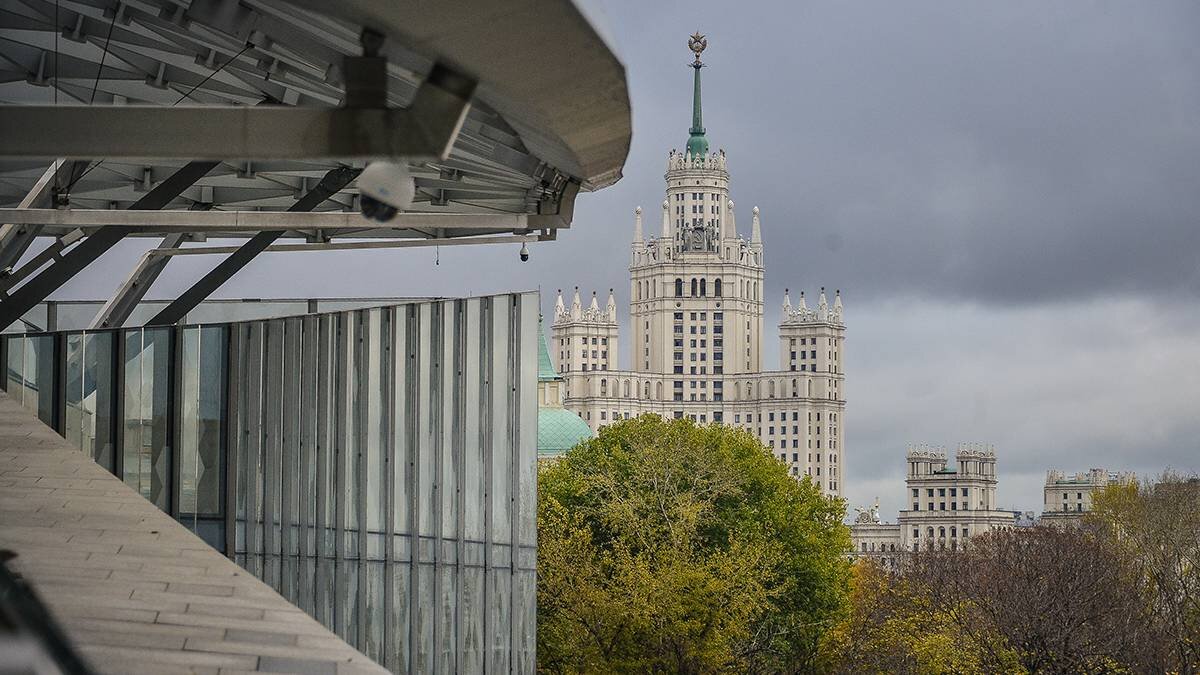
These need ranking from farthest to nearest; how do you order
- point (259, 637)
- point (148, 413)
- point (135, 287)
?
point (135, 287), point (148, 413), point (259, 637)

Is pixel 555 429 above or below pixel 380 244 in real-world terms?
below

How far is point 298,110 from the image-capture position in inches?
270

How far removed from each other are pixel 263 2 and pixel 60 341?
1164 cm

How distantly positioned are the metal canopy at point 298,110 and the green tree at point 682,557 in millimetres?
26734

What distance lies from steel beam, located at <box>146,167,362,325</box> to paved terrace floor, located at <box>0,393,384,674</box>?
8239 mm

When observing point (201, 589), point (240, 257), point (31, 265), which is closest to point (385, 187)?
point (201, 589)

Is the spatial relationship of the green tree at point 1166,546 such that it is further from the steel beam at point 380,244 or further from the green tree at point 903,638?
the steel beam at point 380,244

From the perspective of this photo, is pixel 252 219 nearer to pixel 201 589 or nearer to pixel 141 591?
pixel 201 589

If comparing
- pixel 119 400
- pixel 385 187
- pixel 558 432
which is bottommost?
pixel 558 432

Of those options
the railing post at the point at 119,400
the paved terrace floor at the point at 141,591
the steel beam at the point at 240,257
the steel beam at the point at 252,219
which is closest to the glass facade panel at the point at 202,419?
the railing post at the point at 119,400

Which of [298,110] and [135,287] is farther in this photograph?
[135,287]

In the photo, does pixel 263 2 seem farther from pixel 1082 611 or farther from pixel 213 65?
pixel 1082 611

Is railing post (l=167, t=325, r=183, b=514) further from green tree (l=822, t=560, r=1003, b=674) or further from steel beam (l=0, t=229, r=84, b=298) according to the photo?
green tree (l=822, t=560, r=1003, b=674)

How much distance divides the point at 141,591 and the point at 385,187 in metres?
2.03
